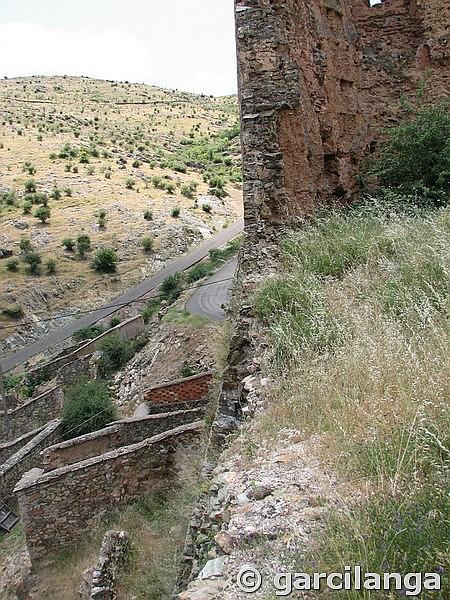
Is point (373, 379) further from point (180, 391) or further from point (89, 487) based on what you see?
point (180, 391)

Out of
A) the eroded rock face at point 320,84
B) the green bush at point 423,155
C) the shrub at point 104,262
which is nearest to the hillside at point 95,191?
the shrub at point 104,262

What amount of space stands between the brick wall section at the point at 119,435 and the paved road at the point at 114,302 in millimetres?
17931

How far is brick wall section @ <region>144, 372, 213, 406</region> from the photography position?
505 inches

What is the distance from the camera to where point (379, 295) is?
498cm

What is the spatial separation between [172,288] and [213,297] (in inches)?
235

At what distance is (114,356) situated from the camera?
21.8 meters

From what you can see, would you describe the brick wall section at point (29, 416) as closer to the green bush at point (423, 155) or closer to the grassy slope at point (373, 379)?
the green bush at point (423, 155)

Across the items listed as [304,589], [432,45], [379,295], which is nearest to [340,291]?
[379,295]

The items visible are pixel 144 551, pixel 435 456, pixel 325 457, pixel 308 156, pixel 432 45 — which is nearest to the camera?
pixel 435 456

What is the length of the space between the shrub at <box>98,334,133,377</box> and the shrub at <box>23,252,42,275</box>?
15305 millimetres

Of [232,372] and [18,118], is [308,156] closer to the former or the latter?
[232,372]

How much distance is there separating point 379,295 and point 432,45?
748 centimetres

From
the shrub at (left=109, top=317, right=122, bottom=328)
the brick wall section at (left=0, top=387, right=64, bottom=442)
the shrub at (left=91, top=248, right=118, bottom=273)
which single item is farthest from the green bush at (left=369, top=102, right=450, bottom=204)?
the shrub at (left=91, top=248, right=118, bottom=273)

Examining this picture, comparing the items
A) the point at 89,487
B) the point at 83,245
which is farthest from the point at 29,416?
the point at 83,245
